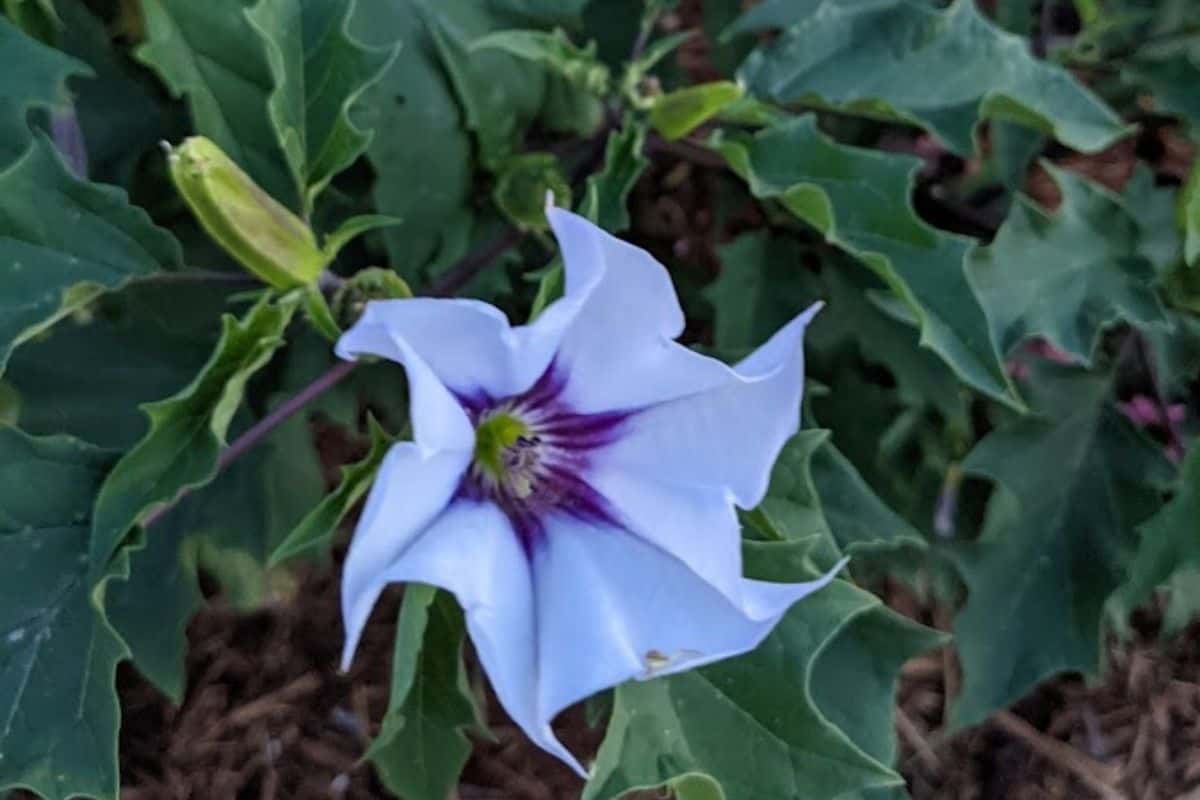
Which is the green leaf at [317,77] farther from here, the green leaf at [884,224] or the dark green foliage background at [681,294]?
the green leaf at [884,224]

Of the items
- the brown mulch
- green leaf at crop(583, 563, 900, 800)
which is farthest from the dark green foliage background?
the brown mulch

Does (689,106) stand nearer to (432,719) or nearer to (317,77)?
(317,77)

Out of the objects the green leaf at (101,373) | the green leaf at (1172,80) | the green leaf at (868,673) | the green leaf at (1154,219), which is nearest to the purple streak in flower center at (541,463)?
the green leaf at (868,673)

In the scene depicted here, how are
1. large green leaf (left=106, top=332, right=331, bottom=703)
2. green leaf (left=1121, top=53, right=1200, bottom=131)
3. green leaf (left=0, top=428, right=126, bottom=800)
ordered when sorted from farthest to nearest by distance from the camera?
green leaf (left=1121, top=53, right=1200, bottom=131)
large green leaf (left=106, top=332, right=331, bottom=703)
green leaf (left=0, top=428, right=126, bottom=800)

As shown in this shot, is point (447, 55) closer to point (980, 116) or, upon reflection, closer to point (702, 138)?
point (702, 138)

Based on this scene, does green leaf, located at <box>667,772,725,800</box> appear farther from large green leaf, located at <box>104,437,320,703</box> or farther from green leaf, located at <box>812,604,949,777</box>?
large green leaf, located at <box>104,437,320,703</box>

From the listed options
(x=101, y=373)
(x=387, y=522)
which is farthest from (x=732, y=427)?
(x=101, y=373)
